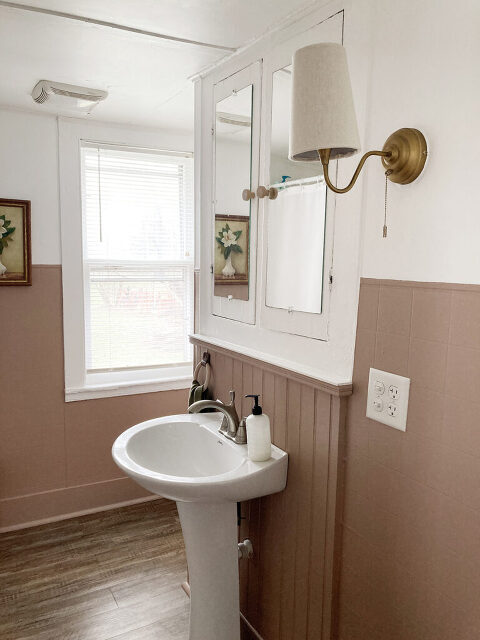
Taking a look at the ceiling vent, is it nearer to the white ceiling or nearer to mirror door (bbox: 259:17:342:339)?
the white ceiling

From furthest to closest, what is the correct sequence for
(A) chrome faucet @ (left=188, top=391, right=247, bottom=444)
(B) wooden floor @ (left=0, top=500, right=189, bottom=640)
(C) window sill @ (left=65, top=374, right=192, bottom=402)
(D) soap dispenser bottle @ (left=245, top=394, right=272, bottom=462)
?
(C) window sill @ (left=65, top=374, right=192, bottom=402) < (B) wooden floor @ (left=0, top=500, right=189, bottom=640) < (A) chrome faucet @ (left=188, top=391, right=247, bottom=444) < (D) soap dispenser bottle @ (left=245, top=394, right=272, bottom=462)

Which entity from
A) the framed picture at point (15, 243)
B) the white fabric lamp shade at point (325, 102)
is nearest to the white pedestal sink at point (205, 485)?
the white fabric lamp shade at point (325, 102)

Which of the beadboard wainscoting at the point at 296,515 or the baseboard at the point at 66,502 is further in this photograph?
the baseboard at the point at 66,502

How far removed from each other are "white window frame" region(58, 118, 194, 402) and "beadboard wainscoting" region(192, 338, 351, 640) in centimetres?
125

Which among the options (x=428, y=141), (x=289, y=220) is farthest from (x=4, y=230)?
(x=428, y=141)

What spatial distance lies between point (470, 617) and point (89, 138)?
2.74m

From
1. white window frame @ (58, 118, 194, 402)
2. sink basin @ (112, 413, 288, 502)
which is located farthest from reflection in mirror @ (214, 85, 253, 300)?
white window frame @ (58, 118, 194, 402)

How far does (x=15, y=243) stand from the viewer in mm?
2748

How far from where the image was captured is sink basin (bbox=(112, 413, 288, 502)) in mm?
1519

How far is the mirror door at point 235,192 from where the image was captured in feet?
6.13

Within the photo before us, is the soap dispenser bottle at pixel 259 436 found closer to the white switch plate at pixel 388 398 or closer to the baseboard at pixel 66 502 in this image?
the white switch plate at pixel 388 398

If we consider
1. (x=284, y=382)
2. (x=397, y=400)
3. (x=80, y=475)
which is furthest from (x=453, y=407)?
(x=80, y=475)

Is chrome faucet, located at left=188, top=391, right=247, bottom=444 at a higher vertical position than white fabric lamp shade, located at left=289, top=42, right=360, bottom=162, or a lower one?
lower

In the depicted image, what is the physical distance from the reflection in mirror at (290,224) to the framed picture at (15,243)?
156cm
